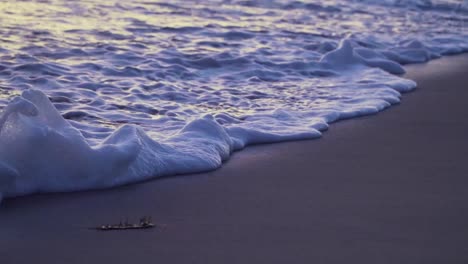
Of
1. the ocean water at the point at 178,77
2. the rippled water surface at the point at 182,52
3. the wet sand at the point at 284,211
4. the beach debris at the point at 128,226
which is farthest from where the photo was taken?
the rippled water surface at the point at 182,52

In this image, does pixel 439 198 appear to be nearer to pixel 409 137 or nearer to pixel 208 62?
pixel 409 137

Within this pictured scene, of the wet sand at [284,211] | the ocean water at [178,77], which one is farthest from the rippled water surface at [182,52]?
the wet sand at [284,211]

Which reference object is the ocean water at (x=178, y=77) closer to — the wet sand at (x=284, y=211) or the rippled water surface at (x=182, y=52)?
the rippled water surface at (x=182, y=52)

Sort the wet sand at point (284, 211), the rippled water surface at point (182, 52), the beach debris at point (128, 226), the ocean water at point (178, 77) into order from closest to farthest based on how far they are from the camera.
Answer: the wet sand at point (284, 211)
the beach debris at point (128, 226)
the ocean water at point (178, 77)
the rippled water surface at point (182, 52)

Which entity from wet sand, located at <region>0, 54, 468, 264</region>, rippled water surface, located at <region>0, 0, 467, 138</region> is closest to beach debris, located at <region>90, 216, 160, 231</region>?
wet sand, located at <region>0, 54, 468, 264</region>

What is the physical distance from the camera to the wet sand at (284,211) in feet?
11.9

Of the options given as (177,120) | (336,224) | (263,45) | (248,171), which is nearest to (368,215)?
(336,224)

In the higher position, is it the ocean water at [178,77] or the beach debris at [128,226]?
the ocean water at [178,77]

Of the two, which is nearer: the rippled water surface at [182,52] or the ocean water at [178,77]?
the ocean water at [178,77]

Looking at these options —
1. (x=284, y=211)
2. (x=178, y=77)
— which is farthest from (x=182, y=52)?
(x=284, y=211)

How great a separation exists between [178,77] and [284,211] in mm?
2918

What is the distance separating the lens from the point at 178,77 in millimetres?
6902

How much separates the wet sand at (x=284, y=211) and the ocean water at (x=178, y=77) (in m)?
0.19

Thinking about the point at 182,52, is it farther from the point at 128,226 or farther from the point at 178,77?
the point at 128,226
